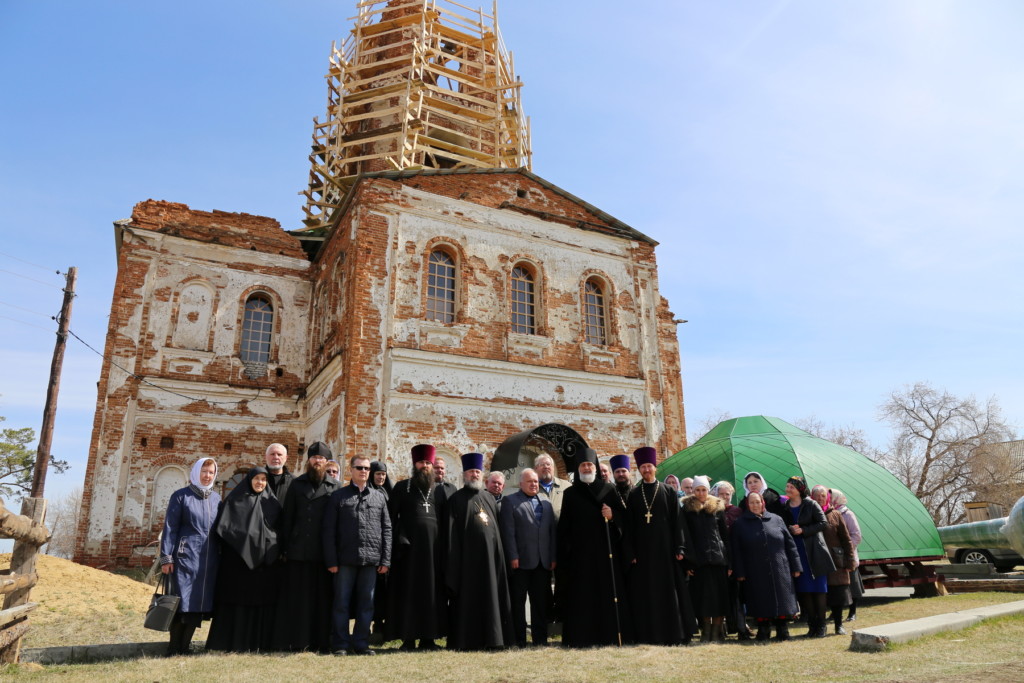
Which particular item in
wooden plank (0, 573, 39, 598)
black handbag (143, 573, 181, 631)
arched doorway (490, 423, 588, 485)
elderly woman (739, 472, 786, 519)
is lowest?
black handbag (143, 573, 181, 631)

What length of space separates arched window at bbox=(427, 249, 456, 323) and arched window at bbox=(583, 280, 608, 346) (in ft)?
10.6

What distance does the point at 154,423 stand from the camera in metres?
15.0

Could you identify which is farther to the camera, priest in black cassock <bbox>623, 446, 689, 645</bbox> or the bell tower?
the bell tower

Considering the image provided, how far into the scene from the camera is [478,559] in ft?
20.9

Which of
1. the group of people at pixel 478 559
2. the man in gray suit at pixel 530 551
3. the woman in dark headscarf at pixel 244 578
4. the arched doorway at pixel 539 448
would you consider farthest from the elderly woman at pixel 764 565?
the arched doorway at pixel 539 448

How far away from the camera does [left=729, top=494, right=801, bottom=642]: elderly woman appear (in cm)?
670

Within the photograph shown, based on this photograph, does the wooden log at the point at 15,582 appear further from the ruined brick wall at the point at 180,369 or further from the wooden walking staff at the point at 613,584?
the ruined brick wall at the point at 180,369

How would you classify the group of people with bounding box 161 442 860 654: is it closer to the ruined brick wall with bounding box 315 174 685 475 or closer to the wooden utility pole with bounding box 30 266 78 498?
the ruined brick wall with bounding box 315 174 685 475

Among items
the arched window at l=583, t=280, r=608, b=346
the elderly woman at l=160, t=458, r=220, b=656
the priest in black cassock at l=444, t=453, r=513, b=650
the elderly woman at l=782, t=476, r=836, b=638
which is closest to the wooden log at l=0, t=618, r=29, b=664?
the elderly woman at l=160, t=458, r=220, b=656

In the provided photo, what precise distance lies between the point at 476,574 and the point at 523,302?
9556 millimetres

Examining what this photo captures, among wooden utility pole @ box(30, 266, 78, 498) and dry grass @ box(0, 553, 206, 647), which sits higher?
wooden utility pole @ box(30, 266, 78, 498)

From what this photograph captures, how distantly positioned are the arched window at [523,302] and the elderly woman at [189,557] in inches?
372

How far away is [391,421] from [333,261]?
4642 millimetres

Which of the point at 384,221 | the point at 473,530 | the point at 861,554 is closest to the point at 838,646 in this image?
the point at 473,530
